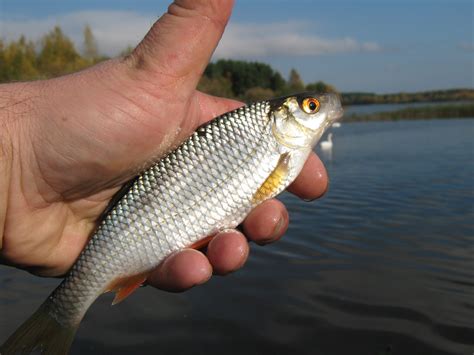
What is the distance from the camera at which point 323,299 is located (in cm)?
657

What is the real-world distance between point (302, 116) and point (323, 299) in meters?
3.83

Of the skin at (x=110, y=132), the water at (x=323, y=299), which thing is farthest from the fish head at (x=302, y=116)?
the water at (x=323, y=299)

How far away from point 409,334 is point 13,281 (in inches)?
242

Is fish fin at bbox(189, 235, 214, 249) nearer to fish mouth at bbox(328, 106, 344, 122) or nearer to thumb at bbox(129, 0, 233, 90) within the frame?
thumb at bbox(129, 0, 233, 90)

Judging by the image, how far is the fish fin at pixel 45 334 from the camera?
3168mm

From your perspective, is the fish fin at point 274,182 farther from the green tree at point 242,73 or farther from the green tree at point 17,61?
the green tree at point 242,73

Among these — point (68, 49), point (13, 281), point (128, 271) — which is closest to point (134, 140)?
point (128, 271)

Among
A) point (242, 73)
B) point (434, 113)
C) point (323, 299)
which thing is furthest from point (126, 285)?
point (242, 73)

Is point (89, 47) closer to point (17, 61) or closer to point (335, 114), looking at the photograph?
point (17, 61)

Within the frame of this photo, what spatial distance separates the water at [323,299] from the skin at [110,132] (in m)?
2.30

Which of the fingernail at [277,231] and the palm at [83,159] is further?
the fingernail at [277,231]

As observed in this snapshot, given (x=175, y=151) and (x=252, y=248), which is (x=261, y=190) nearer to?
(x=175, y=151)

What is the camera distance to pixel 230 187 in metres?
3.30

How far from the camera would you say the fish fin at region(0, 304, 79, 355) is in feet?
10.4
